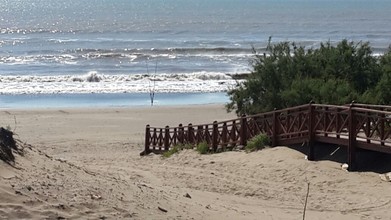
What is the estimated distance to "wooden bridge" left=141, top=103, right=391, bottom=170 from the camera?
16.7 meters

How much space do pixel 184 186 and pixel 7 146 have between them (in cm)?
539

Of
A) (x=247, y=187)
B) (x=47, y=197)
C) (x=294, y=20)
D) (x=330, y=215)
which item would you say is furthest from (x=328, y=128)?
(x=294, y=20)

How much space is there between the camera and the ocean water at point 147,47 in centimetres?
5231

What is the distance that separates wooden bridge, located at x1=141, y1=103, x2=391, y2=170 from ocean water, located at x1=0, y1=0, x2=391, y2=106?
25297mm

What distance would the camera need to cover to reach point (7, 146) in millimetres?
11352

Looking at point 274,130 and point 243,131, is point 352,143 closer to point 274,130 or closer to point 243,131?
point 274,130

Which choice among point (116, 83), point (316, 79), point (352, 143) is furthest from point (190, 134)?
point (116, 83)

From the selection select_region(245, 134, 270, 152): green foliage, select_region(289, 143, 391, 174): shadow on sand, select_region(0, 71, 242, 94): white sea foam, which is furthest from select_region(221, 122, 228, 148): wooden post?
select_region(0, 71, 242, 94): white sea foam

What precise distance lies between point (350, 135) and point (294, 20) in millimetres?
114486

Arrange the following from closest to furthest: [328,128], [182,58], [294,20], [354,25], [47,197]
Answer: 1. [47,197]
2. [328,128]
3. [182,58]
4. [354,25]
5. [294,20]

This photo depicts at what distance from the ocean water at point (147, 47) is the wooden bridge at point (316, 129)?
83.0 ft

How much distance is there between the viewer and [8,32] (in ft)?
359

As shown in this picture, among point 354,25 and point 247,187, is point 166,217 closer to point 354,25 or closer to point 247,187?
point 247,187

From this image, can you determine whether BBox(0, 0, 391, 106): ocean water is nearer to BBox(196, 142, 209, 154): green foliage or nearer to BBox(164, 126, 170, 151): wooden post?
BBox(164, 126, 170, 151): wooden post
